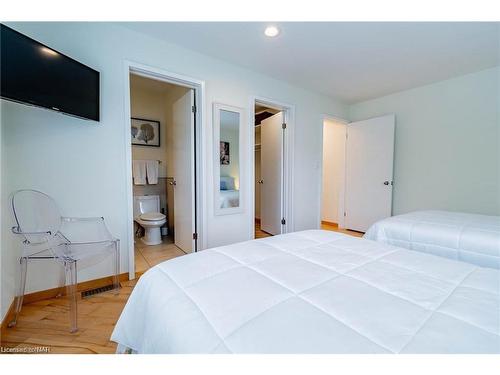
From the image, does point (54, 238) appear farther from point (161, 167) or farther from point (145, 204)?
point (161, 167)

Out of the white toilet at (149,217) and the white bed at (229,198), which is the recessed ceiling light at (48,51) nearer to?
the white bed at (229,198)

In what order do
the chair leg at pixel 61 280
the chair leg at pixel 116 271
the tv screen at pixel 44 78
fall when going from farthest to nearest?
the chair leg at pixel 116 271
the chair leg at pixel 61 280
the tv screen at pixel 44 78

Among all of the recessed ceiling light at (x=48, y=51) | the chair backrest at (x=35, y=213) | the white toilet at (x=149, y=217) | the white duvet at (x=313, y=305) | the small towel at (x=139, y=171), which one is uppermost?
the recessed ceiling light at (x=48, y=51)

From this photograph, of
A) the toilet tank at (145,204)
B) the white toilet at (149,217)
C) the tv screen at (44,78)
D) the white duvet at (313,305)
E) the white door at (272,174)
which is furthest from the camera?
the toilet tank at (145,204)

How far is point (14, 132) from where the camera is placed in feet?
5.10

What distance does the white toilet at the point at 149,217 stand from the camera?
9.98ft

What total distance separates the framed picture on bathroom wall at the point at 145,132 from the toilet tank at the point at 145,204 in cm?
86

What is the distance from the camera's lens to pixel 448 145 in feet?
9.82

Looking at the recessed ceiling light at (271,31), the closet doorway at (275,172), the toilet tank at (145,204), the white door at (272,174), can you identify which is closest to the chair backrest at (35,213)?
the toilet tank at (145,204)

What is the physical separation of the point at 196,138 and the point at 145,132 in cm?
157

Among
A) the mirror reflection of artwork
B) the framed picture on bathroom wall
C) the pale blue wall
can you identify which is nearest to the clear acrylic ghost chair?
the mirror reflection of artwork

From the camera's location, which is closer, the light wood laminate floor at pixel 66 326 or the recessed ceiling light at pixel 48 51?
the light wood laminate floor at pixel 66 326

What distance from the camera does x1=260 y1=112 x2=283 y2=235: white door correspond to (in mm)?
3354
